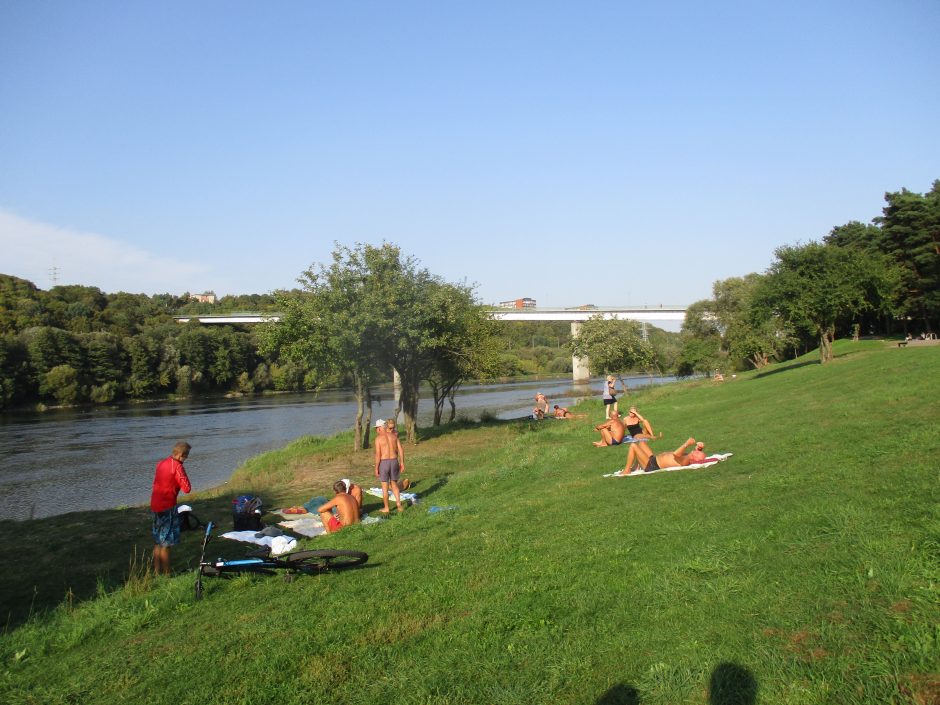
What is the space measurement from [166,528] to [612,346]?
117 ft

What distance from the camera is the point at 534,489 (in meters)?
11.8

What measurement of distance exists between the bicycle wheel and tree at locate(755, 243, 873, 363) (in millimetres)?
32628

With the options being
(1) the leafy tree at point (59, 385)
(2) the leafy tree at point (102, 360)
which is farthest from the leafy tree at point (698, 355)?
(1) the leafy tree at point (59, 385)

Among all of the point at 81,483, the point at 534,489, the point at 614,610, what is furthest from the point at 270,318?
the point at 614,610

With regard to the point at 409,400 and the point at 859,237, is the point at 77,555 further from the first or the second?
the point at 859,237

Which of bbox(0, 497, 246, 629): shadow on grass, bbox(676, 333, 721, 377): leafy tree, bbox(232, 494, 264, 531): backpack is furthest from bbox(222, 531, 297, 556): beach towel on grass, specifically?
bbox(676, 333, 721, 377): leafy tree

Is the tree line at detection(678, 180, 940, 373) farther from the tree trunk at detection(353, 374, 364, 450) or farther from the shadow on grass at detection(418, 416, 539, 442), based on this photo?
the tree trunk at detection(353, 374, 364, 450)

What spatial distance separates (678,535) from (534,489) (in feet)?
17.2

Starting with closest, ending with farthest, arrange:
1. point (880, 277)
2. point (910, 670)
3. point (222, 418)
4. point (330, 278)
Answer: point (910, 670) → point (330, 278) → point (880, 277) → point (222, 418)

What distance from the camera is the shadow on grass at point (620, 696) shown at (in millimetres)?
3882

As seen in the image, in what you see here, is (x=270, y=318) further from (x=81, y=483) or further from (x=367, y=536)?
(x=367, y=536)

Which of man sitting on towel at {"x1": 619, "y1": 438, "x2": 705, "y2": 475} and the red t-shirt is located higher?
the red t-shirt

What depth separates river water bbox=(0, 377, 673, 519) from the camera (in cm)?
2289

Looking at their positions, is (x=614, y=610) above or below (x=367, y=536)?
above
